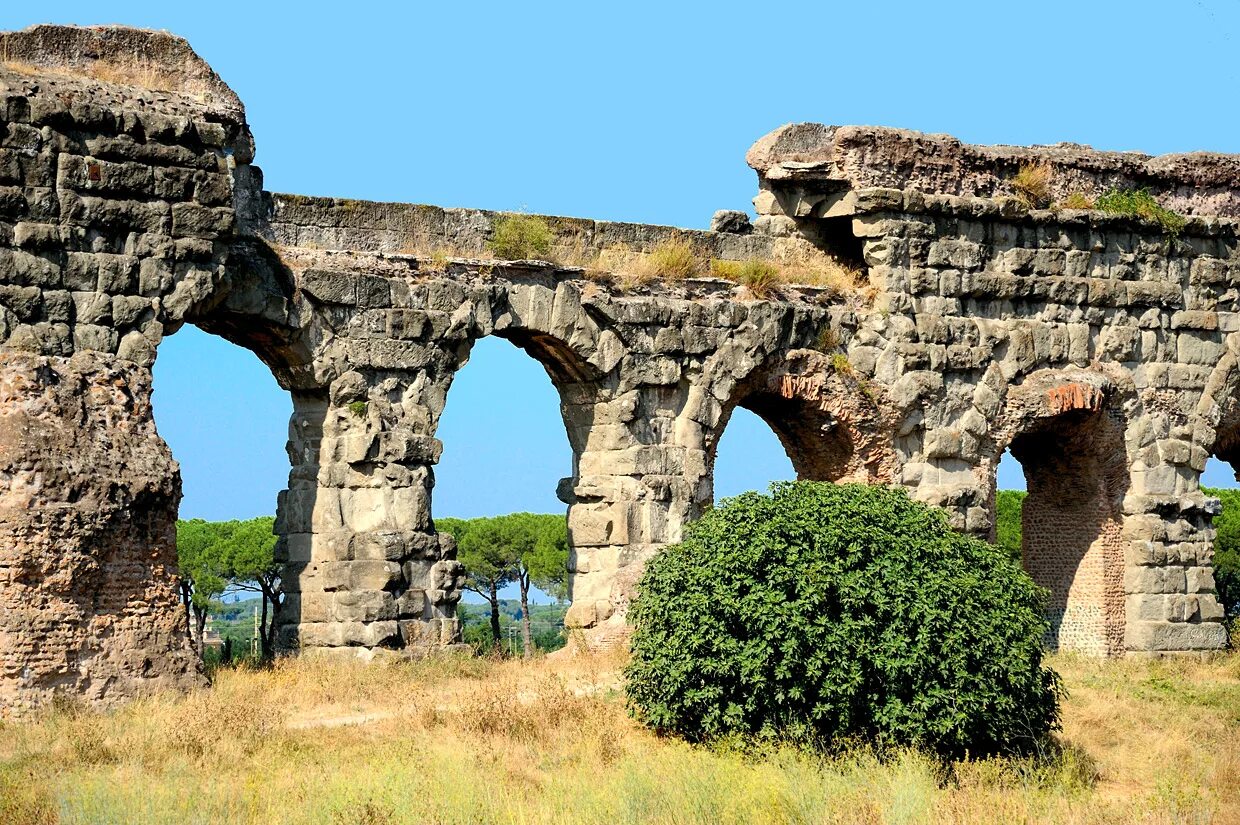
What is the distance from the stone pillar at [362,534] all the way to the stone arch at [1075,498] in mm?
6957

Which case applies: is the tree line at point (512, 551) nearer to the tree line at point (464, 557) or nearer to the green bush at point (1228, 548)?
the tree line at point (464, 557)

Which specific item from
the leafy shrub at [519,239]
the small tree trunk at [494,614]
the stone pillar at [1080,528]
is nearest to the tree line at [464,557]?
the small tree trunk at [494,614]

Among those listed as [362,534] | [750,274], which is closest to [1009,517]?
[750,274]

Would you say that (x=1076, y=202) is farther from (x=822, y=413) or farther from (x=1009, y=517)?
(x=1009, y=517)

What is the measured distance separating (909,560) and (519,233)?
6729 millimetres

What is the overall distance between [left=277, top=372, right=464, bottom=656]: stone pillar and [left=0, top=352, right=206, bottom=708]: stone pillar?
2219 millimetres

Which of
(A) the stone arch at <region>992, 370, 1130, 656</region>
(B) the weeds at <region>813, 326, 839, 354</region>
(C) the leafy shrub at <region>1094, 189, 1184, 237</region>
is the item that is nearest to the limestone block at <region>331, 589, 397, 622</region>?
(B) the weeds at <region>813, 326, 839, 354</region>

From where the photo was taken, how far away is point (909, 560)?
13.3m

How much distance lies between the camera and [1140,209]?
2166 centimetres

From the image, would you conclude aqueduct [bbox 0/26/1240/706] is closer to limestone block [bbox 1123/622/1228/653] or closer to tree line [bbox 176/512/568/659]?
limestone block [bbox 1123/622/1228/653]

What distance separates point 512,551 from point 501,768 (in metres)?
25.7

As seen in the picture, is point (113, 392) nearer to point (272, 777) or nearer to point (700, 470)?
point (272, 777)

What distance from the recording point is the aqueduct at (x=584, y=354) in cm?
1470

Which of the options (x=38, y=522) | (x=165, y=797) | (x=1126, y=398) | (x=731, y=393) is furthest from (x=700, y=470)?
(x=165, y=797)
